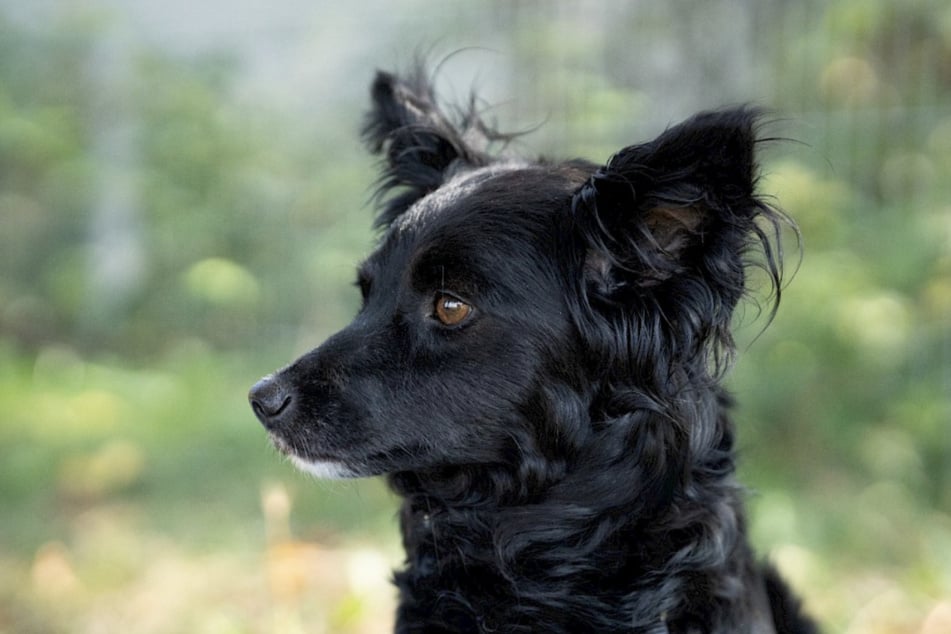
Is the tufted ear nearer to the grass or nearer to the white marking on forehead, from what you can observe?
the white marking on forehead

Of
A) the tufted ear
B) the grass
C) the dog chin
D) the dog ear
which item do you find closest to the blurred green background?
the grass

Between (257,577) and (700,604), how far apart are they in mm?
2822

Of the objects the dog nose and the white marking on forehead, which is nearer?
the dog nose

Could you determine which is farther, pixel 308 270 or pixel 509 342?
pixel 308 270

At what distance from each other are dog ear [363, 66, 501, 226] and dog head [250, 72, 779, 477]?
1.60ft

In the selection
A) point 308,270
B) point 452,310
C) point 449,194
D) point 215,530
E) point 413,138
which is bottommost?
point 452,310

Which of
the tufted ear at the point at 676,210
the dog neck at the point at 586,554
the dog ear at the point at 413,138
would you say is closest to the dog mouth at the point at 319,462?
the dog neck at the point at 586,554

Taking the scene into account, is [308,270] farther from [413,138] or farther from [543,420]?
[543,420]

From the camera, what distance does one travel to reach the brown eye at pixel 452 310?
91.0 inches

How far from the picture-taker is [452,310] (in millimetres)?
2316

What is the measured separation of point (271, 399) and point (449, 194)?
74cm

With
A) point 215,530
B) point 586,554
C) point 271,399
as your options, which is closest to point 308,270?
point 215,530

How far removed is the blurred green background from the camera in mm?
4523

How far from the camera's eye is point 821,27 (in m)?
5.54
